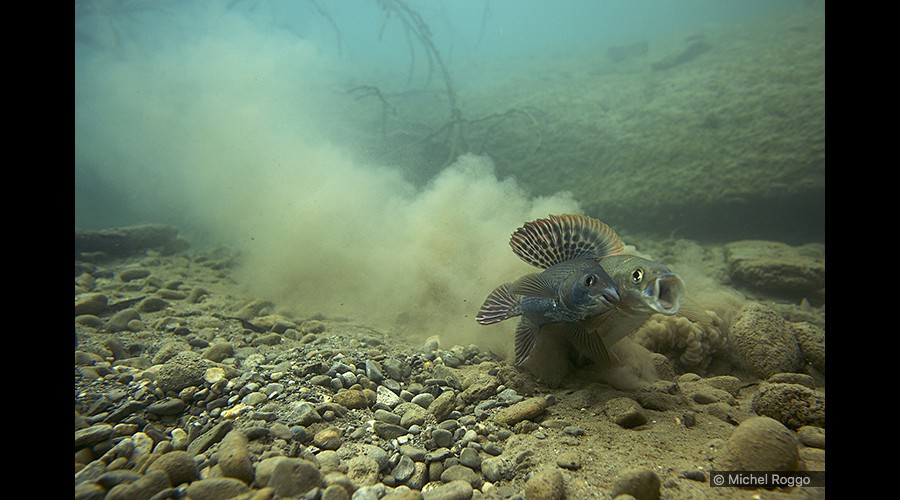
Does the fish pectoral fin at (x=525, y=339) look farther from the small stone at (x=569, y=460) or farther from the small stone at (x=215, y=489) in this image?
the small stone at (x=215, y=489)

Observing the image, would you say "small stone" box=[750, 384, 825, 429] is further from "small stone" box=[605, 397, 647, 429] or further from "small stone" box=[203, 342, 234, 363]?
"small stone" box=[203, 342, 234, 363]

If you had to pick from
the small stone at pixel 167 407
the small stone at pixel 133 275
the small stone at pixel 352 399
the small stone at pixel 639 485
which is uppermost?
the small stone at pixel 133 275

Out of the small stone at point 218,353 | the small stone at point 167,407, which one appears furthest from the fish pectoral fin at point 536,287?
the small stone at point 218,353

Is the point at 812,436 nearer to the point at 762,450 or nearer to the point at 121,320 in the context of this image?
the point at 762,450

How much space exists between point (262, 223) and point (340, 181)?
6.08 ft

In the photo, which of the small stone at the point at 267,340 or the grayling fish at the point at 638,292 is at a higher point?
the grayling fish at the point at 638,292

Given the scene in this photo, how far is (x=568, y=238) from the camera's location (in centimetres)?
299

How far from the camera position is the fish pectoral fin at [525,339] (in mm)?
2799

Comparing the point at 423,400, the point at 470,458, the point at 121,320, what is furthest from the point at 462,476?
the point at 121,320

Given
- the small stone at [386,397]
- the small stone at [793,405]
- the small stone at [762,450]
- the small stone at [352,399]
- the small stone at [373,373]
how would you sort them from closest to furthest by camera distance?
the small stone at [762,450] → the small stone at [793,405] → the small stone at [352,399] → the small stone at [386,397] → the small stone at [373,373]

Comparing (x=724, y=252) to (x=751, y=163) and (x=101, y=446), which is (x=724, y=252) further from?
(x=101, y=446)

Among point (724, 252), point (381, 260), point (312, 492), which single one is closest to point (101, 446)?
point (312, 492)

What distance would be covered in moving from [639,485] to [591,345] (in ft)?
3.56

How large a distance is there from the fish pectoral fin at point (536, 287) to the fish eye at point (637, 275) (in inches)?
20.2
